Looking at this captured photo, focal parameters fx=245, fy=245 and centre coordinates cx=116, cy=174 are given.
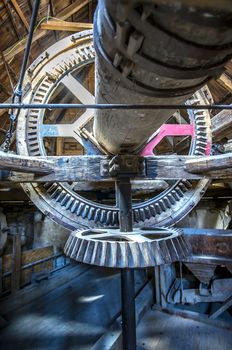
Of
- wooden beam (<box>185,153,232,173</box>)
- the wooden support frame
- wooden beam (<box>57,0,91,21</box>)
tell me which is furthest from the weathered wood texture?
wooden beam (<box>57,0,91,21</box>)

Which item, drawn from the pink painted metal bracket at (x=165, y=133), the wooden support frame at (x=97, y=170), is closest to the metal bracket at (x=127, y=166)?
the wooden support frame at (x=97, y=170)

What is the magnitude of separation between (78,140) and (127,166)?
0.76 metres

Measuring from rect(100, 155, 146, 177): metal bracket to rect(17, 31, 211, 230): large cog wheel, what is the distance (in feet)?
1.67

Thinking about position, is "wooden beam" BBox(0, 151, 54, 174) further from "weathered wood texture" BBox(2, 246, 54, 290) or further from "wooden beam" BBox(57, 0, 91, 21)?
"wooden beam" BBox(57, 0, 91, 21)

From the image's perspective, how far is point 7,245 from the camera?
13.4 feet

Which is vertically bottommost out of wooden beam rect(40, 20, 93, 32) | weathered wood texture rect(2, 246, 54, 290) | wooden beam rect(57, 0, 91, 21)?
weathered wood texture rect(2, 246, 54, 290)

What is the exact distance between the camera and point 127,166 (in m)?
1.66

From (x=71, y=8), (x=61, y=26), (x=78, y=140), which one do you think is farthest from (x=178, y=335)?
(x=71, y=8)

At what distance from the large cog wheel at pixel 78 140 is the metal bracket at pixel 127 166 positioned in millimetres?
508

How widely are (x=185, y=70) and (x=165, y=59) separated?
60 millimetres

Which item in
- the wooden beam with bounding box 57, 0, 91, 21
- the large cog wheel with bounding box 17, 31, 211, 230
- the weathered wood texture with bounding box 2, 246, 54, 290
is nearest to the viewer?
the large cog wheel with bounding box 17, 31, 211, 230

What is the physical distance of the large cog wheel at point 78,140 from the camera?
224 cm

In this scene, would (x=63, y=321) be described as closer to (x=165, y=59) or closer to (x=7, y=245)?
(x=7, y=245)

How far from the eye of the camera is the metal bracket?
1.64 m
